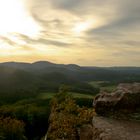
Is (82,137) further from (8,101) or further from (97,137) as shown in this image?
(8,101)

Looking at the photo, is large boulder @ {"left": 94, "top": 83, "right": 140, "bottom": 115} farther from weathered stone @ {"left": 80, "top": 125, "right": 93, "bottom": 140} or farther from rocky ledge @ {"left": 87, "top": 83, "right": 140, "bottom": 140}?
weathered stone @ {"left": 80, "top": 125, "right": 93, "bottom": 140}

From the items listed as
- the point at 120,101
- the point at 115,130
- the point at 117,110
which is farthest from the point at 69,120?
the point at 115,130

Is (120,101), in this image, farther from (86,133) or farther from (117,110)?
(86,133)

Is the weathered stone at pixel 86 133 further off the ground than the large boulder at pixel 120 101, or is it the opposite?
the large boulder at pixel 120 101

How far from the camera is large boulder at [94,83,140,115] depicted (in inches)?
640

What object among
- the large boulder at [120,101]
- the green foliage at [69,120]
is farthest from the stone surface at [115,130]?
the green foliage at [69,120]

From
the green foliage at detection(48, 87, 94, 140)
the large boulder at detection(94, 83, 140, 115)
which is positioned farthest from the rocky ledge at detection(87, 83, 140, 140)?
the green foliage at detection(48, 87, 94, 140)

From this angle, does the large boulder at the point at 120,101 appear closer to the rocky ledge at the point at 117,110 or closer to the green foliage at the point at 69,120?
the rocky ledge at the point at 117,110

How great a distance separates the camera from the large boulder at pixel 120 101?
1625 centimetres

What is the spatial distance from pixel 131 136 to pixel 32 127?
255 feet

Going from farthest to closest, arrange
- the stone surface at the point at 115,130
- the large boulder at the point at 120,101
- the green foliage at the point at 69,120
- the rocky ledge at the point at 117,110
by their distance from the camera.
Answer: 1. the green foliage at the point at 69,120
2. the large boulder at the point at 120,101
3. the rocky ledge at the point at 117,110
4. the stone surface at the point at 115,130

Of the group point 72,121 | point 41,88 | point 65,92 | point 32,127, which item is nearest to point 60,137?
point 72,121

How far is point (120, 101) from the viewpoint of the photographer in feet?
53.4

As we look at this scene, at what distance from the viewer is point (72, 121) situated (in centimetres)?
2080
